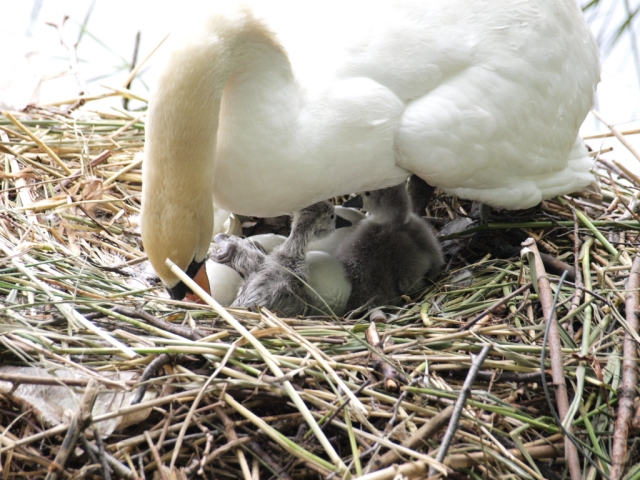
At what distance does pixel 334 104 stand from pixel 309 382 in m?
0.78

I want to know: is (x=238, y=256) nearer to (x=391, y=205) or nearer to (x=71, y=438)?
(x=391, y=205)

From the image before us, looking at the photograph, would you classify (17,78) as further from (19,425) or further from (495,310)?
(495,310)

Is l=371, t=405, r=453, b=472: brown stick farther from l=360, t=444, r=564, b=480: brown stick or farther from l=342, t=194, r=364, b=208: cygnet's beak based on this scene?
l=342, t=194, r=364, b=208: cygnet's beak

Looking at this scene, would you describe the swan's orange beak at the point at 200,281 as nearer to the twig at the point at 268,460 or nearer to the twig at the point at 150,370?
the twig at the point at 150,370

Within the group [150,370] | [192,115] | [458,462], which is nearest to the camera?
[458,462]

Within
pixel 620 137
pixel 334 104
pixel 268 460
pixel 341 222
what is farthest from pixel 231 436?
pixel 620 137

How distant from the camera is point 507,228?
8.34 feet

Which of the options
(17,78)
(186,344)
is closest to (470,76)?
(186,344)

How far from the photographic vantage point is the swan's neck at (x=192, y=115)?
1737 mm

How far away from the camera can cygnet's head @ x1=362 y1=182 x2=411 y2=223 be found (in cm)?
244

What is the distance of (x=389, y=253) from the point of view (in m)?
2.37

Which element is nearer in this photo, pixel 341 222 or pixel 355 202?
pixel 341 222

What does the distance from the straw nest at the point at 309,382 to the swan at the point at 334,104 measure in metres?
0.34

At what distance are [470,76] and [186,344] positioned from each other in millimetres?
1140
